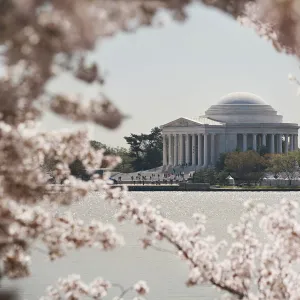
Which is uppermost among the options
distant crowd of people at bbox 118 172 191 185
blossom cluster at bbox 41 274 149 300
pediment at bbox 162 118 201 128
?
pediment at bbox 162 118 201 128

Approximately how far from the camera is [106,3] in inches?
126

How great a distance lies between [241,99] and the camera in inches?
6954

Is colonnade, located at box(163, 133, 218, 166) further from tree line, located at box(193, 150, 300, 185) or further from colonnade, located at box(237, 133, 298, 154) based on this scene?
tree line, located at box(193, 150, 300, 185)

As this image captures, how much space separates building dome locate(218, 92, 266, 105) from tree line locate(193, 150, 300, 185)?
3062cm

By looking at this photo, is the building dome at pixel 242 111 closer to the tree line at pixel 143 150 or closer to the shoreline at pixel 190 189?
the tree line at pixel 143 150

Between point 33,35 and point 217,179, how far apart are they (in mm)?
133470

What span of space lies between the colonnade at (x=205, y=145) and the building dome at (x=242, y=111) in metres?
3.68

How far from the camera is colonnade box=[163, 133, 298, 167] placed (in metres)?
170

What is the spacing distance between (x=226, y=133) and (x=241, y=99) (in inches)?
386

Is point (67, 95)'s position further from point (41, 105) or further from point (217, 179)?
point (217, 179)

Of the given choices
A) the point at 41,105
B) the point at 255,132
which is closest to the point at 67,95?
the point at 41,105

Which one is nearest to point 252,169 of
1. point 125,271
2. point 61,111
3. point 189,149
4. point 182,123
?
point 189,149

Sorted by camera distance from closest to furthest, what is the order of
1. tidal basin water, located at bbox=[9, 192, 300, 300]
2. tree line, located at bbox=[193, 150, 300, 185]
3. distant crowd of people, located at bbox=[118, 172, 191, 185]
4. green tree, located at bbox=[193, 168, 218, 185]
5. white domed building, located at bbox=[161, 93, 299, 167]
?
tidal basin water, located at bbox=[9, 192, 300, 300] → green tree, located at bbox=[193, 168, 218, 185] → tree line, located at bbox=[193, 150, 300, 185] → distant crowd of people, located at bbox=[118, 172, 191, 185] → white domed building, located at bbox=[161, 93, 299, 167]

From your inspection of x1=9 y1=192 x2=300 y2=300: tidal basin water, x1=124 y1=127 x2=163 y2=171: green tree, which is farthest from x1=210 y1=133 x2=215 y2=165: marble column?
x1=9 y1=192 x2=300 y2=300: tidal basin water
